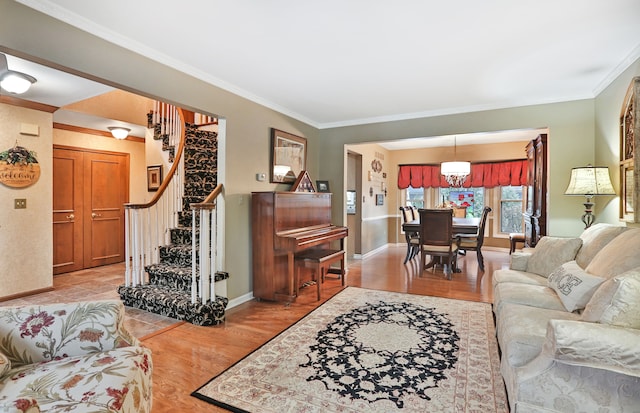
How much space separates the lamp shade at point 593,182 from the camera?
303cm

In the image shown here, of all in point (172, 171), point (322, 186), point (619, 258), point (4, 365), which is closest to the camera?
point (4, 365)

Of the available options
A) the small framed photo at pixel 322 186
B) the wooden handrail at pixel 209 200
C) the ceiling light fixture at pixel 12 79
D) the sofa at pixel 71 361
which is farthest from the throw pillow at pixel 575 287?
the ceiling light fixture at pixel 12 79

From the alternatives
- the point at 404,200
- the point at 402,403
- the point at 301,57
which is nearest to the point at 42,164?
the point at 301,57

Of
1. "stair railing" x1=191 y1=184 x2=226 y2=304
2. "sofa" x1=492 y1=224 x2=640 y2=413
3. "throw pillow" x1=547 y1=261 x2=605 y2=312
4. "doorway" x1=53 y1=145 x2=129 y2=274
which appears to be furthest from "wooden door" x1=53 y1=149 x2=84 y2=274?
"throw pillow" x1=547 y1=261 x2=605 y2=312

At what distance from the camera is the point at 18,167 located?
388 cm

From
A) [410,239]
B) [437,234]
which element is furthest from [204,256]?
[410,239]

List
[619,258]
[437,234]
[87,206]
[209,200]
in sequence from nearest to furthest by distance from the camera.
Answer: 1. [619,258]
2. [209,200]
3. [437,234]
4. [87,206]

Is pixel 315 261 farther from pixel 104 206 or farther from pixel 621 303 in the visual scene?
pixel 104 206

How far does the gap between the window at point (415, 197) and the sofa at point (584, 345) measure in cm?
628

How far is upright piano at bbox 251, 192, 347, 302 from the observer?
3684mm

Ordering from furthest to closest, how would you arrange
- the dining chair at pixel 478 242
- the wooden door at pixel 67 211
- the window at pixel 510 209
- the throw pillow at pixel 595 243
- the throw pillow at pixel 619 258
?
the window at pixel 510 209, the dining chair at pixel 478 242, the wooden door at pixel 67 211, the throw pillow at pixel 595 243, the throw pillow at pixel 619 258

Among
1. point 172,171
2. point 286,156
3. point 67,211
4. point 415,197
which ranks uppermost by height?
point 286,156

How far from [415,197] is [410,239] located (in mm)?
2742

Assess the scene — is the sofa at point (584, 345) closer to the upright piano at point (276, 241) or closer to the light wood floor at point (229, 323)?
the light wood floor at point (229, 323)
